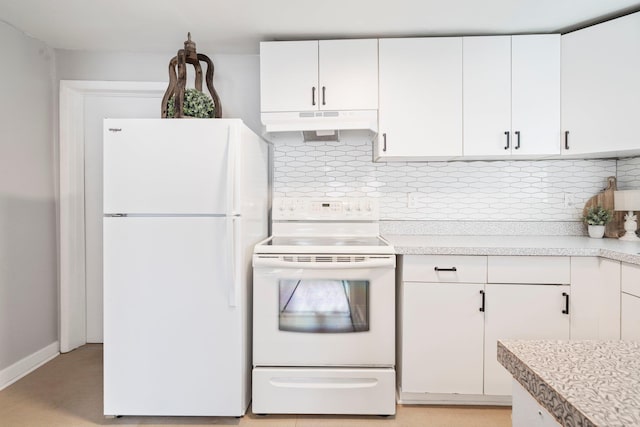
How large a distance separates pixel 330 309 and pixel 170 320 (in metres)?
0.86

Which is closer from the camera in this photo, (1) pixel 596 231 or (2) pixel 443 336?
(2) pixel 443 336

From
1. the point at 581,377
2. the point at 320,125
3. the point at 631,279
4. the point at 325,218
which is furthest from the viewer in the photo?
the point at 325,218

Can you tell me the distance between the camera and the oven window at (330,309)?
2.05 meters

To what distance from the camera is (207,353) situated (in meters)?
1.95

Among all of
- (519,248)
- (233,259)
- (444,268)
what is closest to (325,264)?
(233,259)

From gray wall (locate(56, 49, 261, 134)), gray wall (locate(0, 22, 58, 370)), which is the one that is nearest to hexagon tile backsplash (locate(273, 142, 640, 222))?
gray wall (locate(56, 49, 261, 134))

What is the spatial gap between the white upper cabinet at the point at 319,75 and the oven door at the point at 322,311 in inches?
40.2

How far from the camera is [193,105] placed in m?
2.17

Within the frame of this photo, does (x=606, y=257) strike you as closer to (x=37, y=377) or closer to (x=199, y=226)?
(x=199, y=226)

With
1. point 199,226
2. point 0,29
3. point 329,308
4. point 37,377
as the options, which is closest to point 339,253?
point 329,308

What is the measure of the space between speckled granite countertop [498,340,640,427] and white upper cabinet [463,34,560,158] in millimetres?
1939

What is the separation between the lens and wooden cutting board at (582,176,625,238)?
2504 mm

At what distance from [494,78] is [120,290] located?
8.36ft

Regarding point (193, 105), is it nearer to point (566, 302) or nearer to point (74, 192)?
point (74, 192)
